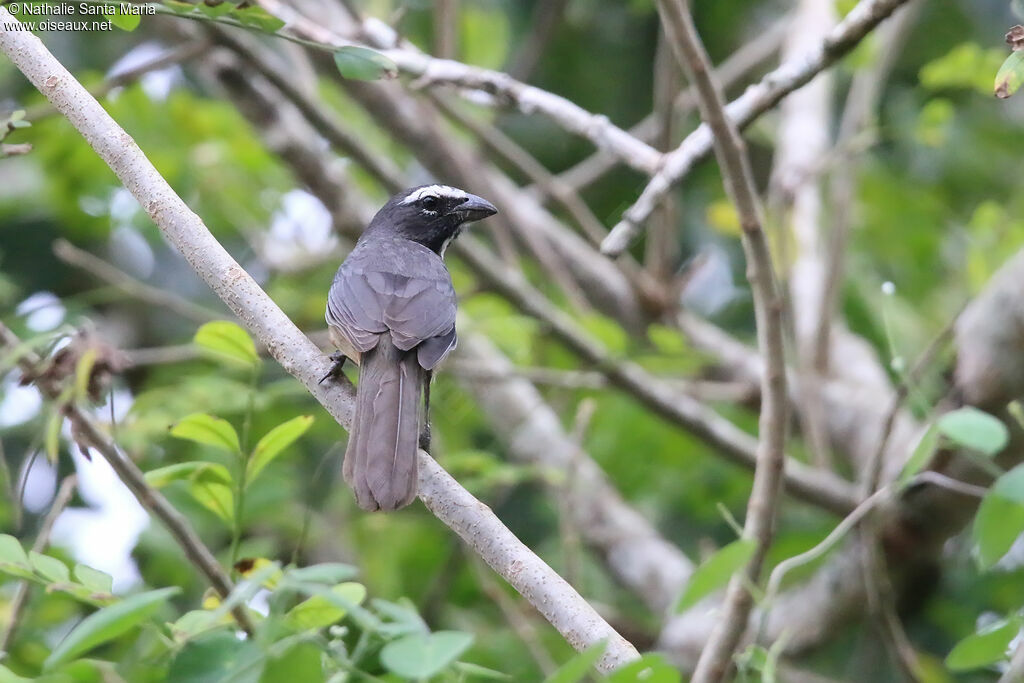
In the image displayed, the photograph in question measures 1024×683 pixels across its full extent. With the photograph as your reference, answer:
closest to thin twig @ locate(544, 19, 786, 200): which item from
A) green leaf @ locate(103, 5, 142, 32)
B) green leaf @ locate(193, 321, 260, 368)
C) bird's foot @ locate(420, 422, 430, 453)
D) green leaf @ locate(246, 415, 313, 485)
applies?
bird's foot @ locate(420, 422, 430, 453)

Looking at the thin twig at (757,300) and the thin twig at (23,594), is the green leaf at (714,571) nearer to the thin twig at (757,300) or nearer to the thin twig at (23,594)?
the thin twig at (757,300)

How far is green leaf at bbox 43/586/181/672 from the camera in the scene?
1617mm

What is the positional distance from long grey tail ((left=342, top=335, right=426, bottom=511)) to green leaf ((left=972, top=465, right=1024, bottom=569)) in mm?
1428

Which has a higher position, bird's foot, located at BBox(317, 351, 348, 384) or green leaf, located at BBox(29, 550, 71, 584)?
bird's foot, located at BBox(317, 351, 348, 384)

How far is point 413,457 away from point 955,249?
482 cm

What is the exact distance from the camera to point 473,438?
7.34 meters

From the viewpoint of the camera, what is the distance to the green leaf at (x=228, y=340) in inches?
111

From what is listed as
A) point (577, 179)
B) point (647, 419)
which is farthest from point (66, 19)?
point (647, 419)

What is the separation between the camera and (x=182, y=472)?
2.63 metres

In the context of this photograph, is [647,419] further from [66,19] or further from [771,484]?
[66,19]

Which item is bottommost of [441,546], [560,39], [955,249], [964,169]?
[441,546]

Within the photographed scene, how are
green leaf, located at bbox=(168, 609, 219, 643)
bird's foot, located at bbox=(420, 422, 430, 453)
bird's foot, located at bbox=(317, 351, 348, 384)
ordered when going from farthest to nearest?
bird's foot, located at bbox=(420, 422, 430, 453) → bird's foot, located at bbox=(317, 351, 348, 384) → green leaf, located at bbox=(168, 609, 219, 643)

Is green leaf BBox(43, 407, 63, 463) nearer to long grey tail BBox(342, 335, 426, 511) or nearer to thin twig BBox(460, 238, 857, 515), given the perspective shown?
long grey tail BBox(342, 335, 426, 511)

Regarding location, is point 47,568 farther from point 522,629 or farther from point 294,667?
point 522,629
